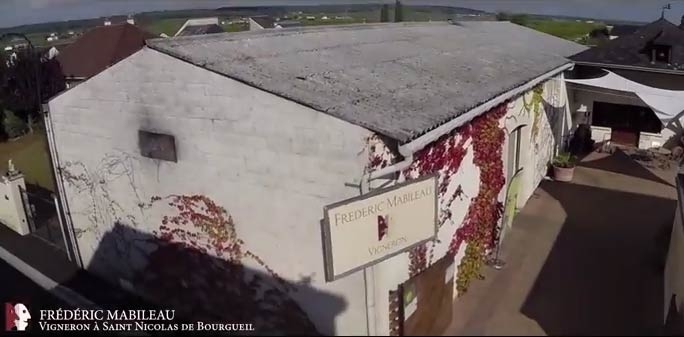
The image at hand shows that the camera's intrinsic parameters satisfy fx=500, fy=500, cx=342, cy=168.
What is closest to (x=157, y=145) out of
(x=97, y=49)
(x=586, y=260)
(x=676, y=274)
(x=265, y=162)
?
(x=265, y=162)

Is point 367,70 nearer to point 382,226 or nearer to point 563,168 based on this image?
point 382,226

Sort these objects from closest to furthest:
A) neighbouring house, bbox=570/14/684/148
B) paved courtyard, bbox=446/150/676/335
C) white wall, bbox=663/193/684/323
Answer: paved courtyard, bbox=446/150/676/335 < white wall, bbox=663/193/684/323 < neighbouring house, bbox=570/14/684/148

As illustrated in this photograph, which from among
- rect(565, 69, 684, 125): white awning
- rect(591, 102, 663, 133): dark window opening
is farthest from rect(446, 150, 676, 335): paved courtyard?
rect(565, 69, 684, 125): white awning

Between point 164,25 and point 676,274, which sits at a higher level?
point 164,25

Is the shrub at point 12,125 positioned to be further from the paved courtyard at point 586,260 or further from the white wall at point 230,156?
the paved courtyard at point 586,260

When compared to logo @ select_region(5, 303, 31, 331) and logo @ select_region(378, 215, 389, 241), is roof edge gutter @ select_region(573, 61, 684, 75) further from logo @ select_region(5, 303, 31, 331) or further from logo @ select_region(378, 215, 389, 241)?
logo @ select_region(5, 303, 31, 331)

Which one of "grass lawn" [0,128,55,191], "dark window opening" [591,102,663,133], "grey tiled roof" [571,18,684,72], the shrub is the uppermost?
"grey tiled roof" [571,18,684,72]

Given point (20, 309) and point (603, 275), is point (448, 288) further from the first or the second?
point (20, 309)
